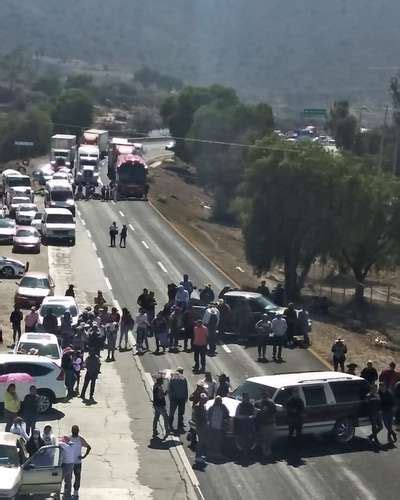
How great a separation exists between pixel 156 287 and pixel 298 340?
13380mm

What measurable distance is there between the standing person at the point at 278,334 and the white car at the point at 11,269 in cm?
1797

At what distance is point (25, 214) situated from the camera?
6294 centimetres

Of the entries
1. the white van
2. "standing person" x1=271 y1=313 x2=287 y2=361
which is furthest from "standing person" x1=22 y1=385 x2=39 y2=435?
the white van

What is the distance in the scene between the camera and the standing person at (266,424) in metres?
22.1

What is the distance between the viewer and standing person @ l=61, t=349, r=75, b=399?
26.5m

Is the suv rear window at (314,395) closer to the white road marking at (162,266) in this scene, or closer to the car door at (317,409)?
the car door at (317,409)

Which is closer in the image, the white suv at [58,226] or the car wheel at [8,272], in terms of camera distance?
the car wheel at [8,272]

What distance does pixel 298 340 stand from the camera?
33750mm

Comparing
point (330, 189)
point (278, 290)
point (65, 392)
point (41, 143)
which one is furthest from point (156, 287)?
point (41, 143)

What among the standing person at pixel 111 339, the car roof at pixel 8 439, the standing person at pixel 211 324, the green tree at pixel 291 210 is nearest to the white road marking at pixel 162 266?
the green tree at pixel 291 210

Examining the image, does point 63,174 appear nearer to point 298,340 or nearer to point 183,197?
point 183,197

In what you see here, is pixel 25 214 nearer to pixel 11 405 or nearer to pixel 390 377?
pixel 390 377

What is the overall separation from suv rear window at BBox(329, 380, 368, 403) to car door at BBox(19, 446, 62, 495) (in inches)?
269

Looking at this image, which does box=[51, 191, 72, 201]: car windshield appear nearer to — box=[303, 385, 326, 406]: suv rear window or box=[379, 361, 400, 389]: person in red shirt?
box=[379, 361, 400, 389]: person in red shirt
